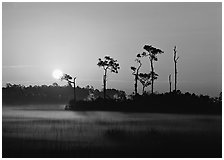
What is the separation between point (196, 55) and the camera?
30.1 ft

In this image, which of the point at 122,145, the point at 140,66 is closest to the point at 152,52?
the point at 140,66

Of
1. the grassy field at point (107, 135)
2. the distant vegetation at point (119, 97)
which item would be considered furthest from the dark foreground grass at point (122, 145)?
the distant vegetation at point (119, 97)

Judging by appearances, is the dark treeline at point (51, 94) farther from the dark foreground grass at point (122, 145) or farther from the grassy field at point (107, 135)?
the dark foreground grass at point (122, 145)

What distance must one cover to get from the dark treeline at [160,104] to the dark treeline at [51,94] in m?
0.24

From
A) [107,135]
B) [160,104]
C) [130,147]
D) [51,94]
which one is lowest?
[130,147]

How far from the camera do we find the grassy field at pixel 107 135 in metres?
7.96

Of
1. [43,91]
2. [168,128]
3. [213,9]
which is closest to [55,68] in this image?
[43,91]

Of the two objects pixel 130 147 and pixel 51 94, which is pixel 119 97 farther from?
pixel 130 147

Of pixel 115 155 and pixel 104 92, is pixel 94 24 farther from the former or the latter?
pixel 115 155

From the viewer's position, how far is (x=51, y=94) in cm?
1009

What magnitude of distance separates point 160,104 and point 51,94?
10.0 feet

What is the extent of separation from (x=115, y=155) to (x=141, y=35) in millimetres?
3116

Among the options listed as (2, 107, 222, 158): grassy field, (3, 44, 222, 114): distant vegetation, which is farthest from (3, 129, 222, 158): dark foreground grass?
(3, 44, 222, 114): distant vegetation

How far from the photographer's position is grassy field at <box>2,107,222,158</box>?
7965 mm
